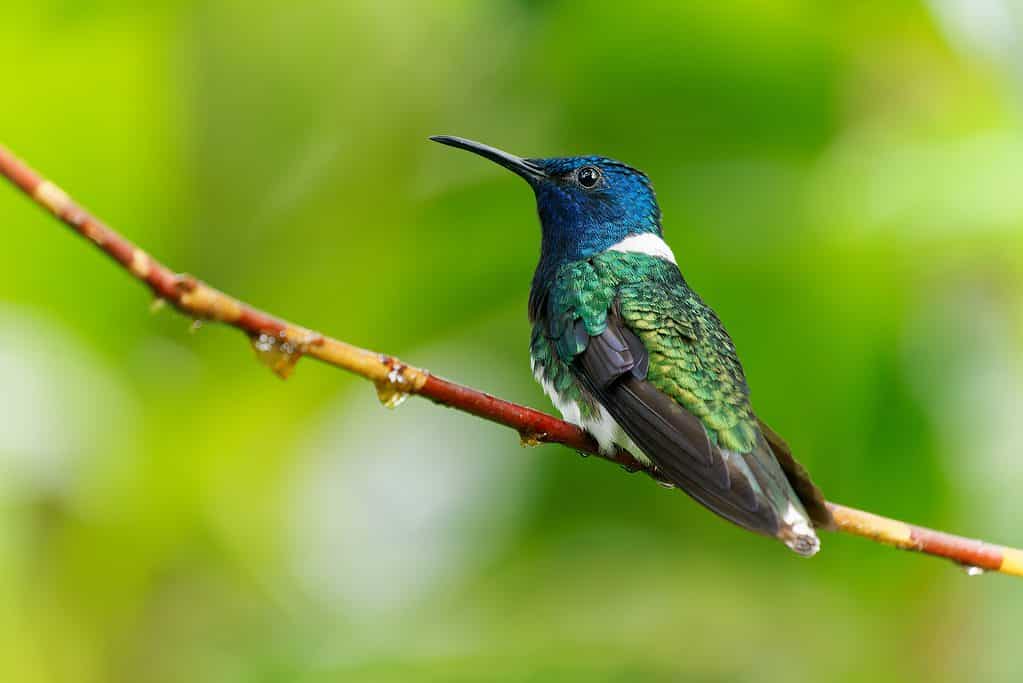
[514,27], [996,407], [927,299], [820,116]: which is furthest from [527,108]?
[996,407]

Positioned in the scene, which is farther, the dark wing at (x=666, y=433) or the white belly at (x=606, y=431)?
the white belly at (x=606, y=431)

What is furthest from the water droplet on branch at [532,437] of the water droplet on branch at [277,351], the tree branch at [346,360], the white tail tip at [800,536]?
the water droplet on branch at [277,351]

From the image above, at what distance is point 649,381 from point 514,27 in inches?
50.1

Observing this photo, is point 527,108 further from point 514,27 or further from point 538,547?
point 538,547

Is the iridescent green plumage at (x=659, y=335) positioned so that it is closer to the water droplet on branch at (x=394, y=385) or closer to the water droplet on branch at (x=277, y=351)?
the water droplet on branch at (x=394, y=385)

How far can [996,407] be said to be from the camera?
2.83 meters

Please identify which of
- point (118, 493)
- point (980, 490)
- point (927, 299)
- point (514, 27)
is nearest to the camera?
point (118, 493)

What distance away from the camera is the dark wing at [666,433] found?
1844 mm

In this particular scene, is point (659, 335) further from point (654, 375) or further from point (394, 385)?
point (394, 385)

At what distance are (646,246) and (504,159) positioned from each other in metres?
0.41

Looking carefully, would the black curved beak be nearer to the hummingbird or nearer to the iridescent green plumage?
the hummingbird

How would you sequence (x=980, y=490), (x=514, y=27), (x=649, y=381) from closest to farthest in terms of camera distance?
(x=649, y=381), (x=980, y=490), (x=514, y=27)

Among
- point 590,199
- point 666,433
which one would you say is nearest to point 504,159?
point 590,199

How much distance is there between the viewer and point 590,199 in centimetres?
283
